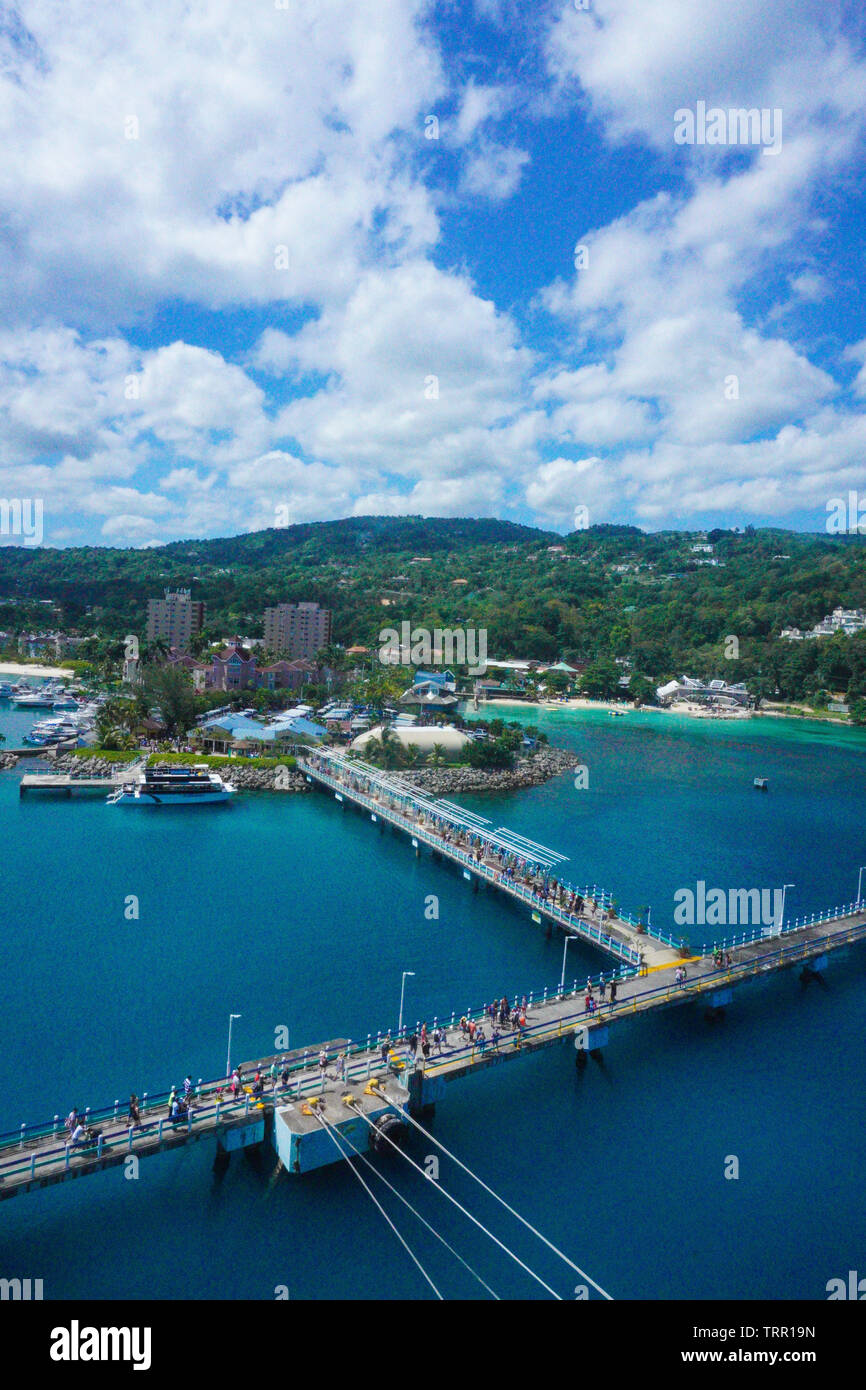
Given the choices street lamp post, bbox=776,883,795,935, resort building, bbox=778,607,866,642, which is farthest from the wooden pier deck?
resort building, bbox=778,607,866,642

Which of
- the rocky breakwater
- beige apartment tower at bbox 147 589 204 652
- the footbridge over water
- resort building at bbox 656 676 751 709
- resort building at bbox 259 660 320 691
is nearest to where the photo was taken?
the footbridge over water

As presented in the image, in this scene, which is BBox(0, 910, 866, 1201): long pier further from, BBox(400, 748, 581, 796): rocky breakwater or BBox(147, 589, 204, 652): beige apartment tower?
BBox(147, 589, 204, 652): beige apartment tower

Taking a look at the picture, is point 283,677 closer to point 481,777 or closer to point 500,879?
point 481,777

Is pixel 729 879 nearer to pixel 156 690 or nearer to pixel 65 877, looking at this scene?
pixel 65 877

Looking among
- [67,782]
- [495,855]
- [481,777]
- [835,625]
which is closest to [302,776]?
[481,777]

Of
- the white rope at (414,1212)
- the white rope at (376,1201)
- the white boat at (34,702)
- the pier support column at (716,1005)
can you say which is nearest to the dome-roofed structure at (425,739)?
the pier support column at (716,1005)

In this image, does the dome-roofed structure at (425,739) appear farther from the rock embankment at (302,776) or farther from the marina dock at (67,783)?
the marina dock at (67,783)
